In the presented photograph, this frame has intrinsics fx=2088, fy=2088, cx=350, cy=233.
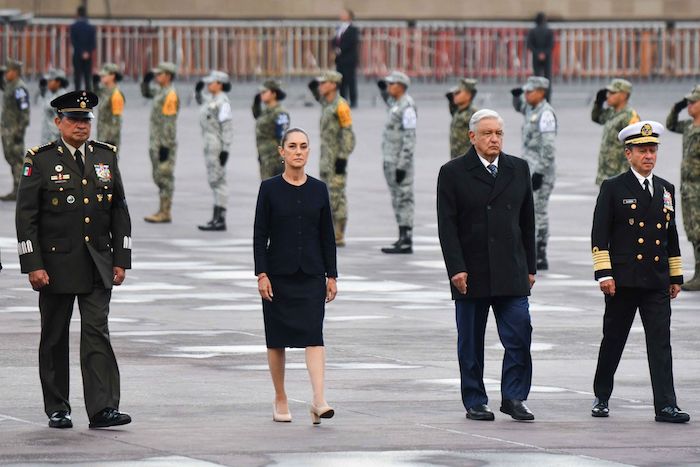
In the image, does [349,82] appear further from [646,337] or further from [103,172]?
[103,172]

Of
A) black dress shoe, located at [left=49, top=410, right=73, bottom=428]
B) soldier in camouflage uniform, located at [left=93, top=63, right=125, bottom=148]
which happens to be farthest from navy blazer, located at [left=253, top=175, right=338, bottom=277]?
soldier in camouflage uniform, located at [left=93, top=63, right=125, bottom=148]

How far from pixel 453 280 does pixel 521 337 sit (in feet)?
1.66

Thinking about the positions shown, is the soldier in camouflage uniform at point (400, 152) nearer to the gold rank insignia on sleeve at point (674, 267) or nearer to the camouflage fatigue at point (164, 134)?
the camouflage fatigue at point (164, 134)

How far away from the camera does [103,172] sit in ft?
37.8

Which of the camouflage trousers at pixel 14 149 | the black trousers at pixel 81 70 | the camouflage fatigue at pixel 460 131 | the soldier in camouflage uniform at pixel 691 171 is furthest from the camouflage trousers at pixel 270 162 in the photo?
the black trousers at pixel 81 70

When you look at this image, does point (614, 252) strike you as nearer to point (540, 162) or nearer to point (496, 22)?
point (540, 162)

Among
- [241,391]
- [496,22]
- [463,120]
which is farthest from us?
[496,22]

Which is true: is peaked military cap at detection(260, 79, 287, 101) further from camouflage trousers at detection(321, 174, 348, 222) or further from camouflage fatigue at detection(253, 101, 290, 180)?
camouflage trousers at detection(321, 174, 348, 222)

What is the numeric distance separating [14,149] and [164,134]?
3179 millimetres

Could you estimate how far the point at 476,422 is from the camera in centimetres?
1152

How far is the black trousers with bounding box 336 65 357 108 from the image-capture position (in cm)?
3838

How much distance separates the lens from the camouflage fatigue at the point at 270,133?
2364cm

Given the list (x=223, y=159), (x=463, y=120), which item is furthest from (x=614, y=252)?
(x=223, y=159)

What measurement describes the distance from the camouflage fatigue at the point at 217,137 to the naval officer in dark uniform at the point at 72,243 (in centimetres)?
1287
